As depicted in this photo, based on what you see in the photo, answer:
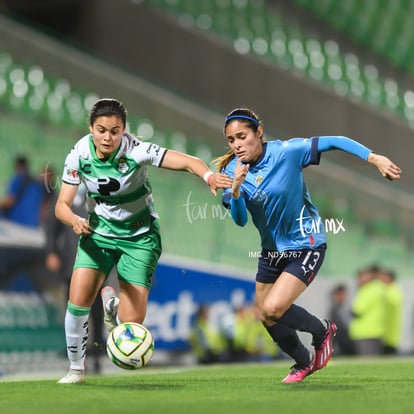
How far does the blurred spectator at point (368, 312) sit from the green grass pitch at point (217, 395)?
5.88 m

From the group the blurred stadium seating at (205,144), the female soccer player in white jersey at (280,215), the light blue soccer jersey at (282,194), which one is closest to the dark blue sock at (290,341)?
the female soccer player in white jersey at (280,215)

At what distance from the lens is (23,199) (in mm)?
13938

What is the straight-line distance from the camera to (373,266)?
1598 cm

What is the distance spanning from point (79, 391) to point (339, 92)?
1480cm

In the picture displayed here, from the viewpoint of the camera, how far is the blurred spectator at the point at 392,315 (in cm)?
1614

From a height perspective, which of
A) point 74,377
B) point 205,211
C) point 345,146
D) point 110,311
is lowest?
point 74,377

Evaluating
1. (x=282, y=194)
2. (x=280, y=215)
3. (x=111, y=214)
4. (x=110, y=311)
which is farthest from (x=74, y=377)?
(x=282, y=194)

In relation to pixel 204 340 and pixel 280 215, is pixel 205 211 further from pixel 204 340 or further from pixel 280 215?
pixel 204 340

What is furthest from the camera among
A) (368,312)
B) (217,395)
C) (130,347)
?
(368,312)

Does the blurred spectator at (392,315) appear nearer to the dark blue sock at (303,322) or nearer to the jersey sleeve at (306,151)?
the dark blue sock at (303,322)

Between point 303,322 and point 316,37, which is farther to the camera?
point 316,37

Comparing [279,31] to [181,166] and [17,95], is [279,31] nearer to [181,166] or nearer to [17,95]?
[17,95]

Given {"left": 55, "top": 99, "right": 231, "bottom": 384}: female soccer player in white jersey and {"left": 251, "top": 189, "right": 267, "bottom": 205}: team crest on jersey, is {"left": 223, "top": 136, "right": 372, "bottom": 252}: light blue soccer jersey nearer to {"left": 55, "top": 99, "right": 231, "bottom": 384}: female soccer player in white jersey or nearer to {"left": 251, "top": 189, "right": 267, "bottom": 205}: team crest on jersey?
{"left": 251, "top": 189, "right": 267, "bottom": 205}: team crest on jersey

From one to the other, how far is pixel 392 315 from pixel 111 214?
29.8ft
